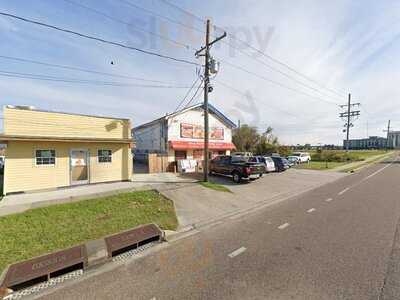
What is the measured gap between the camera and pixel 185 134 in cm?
2189

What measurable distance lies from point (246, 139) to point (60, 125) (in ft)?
110

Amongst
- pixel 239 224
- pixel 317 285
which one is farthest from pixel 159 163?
pixel 317 285

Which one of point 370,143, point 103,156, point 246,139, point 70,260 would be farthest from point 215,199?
point 370,143

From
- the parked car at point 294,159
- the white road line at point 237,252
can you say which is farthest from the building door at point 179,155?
the parked car at point 294,159

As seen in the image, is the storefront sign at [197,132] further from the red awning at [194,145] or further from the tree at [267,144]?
the tree at [267,144]

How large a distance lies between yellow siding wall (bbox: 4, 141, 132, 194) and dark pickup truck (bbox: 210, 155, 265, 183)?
6680mm

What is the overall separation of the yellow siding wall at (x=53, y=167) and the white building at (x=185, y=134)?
21.7 ft

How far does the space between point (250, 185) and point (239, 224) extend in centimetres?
733

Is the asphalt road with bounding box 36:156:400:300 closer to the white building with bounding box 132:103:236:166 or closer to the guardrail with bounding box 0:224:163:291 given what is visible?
the guardrail with bounding box 0:224:163:291

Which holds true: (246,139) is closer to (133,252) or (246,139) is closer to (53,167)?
(53,167)

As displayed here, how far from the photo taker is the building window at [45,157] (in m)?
11.3

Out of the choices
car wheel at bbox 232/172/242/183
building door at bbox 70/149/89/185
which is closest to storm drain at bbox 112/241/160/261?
building door at bbox 70/149/89/185

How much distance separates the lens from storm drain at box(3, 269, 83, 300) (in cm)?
372

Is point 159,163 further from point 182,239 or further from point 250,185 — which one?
point 182,239
